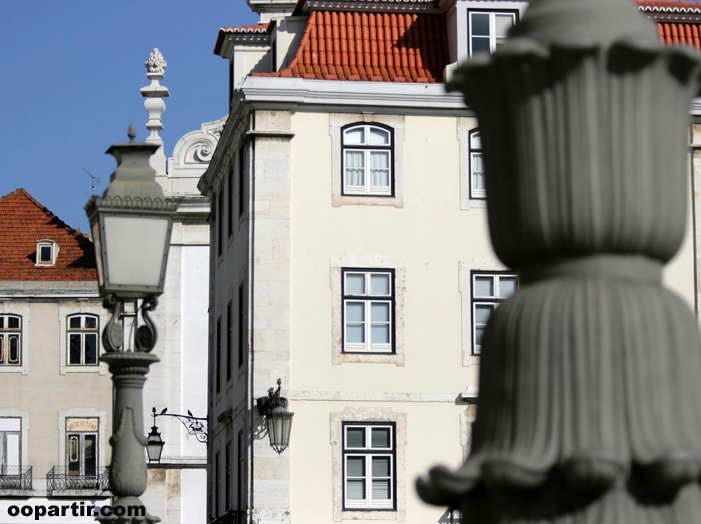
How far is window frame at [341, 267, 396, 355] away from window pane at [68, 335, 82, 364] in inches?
866

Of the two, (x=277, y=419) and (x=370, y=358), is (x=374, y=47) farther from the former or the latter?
(x=277, y=419)

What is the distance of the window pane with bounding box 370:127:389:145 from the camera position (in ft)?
85.7

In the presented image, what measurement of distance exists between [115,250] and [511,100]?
4.16 m

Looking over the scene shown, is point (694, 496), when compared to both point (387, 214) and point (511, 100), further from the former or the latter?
point (387, 214)

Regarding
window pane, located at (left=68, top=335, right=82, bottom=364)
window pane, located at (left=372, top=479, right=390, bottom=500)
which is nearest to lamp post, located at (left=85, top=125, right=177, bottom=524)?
window pane, located at (left=372, top=479, right=390, bottom=500)

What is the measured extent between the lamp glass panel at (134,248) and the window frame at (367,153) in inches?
681

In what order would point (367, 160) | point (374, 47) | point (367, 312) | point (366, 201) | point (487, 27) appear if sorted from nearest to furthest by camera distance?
1. point (367, 312)
2. point (366, 201)
3. point (367, 160)
4. point (487, 27)
5. point (374, 47)

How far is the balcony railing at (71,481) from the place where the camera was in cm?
4450

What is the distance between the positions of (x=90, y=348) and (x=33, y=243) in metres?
3.69

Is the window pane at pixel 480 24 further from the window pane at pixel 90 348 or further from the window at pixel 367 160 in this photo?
the window pane at pixel 90 348

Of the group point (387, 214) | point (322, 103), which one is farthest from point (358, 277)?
point (322, 103)

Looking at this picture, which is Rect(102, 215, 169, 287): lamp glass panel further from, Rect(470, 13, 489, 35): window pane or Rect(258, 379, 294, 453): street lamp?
Rect(470, 13, 489, 35): window pane

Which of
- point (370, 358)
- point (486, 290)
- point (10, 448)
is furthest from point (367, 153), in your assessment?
point (10, 448)

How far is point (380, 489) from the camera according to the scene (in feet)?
81.5
